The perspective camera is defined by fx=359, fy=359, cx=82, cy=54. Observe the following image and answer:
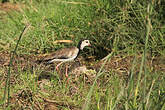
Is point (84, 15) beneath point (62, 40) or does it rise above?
above

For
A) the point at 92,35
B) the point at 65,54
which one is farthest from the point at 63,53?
the point at 92,35

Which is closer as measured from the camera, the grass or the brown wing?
the grass

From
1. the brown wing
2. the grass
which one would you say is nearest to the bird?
the brown wing

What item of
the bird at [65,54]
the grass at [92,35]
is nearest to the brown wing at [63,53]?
the bird at [65,54]

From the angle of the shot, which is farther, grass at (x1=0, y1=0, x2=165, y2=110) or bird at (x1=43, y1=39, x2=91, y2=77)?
bird at (x1=43, y1=39, x2=91, y2=77)

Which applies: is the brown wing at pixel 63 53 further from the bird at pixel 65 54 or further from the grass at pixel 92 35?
the grass at pixel 92 35

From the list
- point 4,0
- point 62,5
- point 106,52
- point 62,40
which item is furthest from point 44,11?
point 4,0

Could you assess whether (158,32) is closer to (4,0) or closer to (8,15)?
(8,15)

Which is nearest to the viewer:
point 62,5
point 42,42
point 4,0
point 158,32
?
point 158,32

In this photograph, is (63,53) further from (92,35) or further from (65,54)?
(92,35)

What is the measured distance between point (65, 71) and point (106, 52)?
0.94 meters

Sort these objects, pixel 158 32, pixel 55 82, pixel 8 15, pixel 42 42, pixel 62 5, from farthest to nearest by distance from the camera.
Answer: pixel 8 15 → pixel 62 5 → pixel 42 42 → pixel 158 32 → pixel 55 82

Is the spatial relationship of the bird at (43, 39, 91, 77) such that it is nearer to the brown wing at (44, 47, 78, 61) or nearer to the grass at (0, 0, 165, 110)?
the brown wing at (44, 47, 78, 61)

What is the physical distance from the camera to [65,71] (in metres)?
5.72
